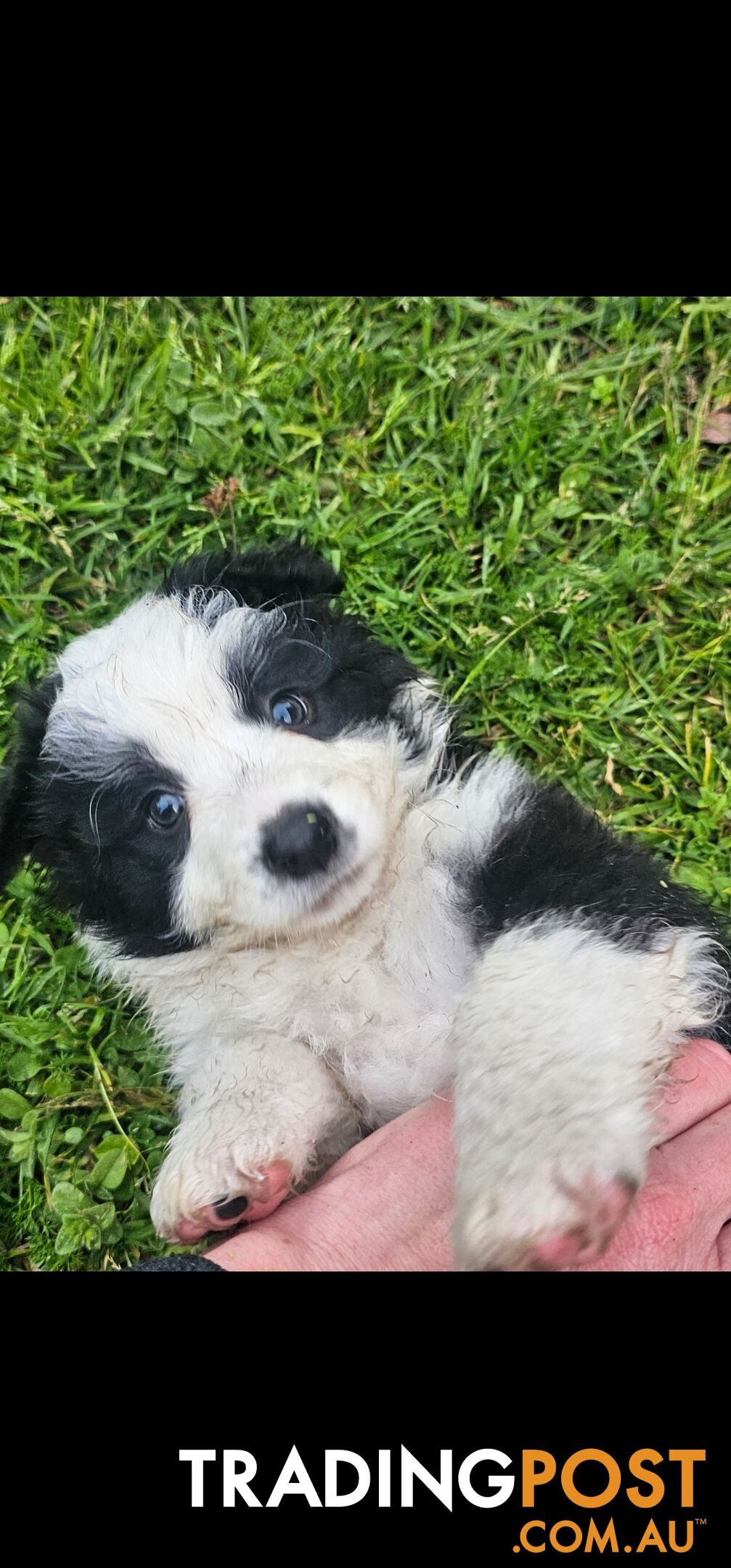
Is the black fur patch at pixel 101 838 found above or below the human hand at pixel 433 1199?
above

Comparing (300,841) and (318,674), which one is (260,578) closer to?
(318,674)

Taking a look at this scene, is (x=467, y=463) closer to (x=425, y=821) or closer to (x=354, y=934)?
(x=425, y=821)

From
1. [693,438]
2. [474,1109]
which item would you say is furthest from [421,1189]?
[693,438]

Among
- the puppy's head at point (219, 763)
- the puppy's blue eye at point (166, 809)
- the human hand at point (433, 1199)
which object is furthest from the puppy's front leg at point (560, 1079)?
the puppy's blue eye at point (166, 809)

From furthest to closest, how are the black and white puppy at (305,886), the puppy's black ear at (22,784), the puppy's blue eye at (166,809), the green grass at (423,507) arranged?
the green grass at (423,507) < the puppy's black ear at (22,784) < the puppy's blue eye at (166,809) < the black and white puppy at (305,886)

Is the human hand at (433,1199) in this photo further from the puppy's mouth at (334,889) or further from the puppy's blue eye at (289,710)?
the puppy's blue eye at (289,710)

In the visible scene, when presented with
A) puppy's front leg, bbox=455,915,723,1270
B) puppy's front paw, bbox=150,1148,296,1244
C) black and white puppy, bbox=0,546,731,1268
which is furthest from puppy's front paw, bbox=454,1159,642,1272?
puppy's front paw, bbox=150,1148,296,1244

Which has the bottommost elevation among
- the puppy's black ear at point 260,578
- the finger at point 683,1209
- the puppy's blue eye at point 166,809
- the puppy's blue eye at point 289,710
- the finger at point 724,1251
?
the finger at point 724,1251
